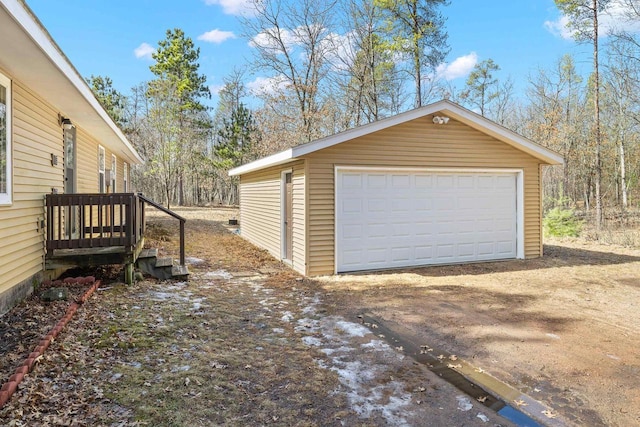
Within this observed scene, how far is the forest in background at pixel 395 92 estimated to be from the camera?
58.6 ft

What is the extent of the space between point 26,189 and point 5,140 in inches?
31.8

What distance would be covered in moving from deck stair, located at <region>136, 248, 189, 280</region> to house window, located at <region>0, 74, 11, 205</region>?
8.77 ft

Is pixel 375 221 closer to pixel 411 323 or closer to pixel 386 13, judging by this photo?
pixel 411 323

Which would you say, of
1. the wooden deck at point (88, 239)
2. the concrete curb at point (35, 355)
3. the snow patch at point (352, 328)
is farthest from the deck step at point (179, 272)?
the snow patch at point (352, 328)

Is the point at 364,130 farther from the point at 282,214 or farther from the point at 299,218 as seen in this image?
the point at 282,214

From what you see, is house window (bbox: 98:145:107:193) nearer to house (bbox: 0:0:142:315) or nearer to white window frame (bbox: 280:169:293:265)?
house (bbox: 0:0:142:315)

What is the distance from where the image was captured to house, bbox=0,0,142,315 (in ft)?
13.3

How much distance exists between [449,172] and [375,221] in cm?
206

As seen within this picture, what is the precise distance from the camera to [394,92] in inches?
835

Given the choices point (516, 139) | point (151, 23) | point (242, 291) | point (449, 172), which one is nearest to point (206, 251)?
point (242, 291)

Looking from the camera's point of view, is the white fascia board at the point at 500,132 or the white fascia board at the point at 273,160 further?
the white fascia board at the point at 500,132

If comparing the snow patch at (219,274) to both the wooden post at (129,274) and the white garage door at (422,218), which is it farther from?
the white garage door at (422,218)

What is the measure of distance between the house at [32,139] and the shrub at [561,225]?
550 inches

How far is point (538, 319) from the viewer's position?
5125 millimetres
